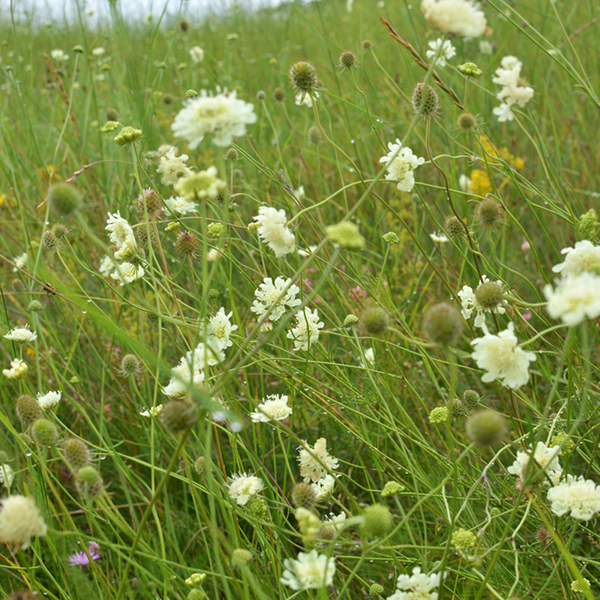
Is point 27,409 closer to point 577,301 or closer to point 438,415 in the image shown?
point 438,415

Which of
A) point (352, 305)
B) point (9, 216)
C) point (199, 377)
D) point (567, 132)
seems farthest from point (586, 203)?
point (9, 216)

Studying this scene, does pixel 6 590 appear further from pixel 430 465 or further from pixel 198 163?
pixel 198 163

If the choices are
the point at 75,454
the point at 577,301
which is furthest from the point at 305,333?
the point at 577,301

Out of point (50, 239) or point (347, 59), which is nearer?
point (50, 239)

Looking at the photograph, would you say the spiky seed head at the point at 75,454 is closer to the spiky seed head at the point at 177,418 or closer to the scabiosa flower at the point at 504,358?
the spiky seed head at the point at 177,418

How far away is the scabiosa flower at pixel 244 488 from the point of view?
1138 millimetres

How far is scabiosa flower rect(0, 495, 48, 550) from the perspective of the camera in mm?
792

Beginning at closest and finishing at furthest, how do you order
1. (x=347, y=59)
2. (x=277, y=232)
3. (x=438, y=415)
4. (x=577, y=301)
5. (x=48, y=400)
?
(x=577, y=301) < (x=277, y=232) < (x=438, y=415) < (x=48, y=400) < (x=347, y=59)

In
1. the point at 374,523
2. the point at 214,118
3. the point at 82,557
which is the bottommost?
the point at 82,557

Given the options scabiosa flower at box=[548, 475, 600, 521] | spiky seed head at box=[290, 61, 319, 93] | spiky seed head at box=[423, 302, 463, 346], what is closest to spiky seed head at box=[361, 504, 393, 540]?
spiky seed head at box=[423, 302, 463, 346]

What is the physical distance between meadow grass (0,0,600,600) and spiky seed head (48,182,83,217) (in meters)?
0.15

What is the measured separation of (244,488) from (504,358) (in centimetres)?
61

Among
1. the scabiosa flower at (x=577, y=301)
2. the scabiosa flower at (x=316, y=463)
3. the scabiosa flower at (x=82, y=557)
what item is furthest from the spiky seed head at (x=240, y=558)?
the scabiosa flower at (x=82, y=557)

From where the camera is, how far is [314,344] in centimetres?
158
